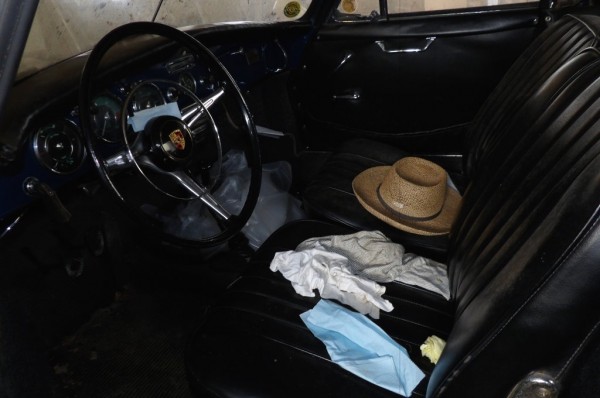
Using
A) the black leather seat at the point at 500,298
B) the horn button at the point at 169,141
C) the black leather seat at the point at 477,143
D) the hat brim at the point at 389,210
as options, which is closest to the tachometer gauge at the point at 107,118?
the horn button at the point at 169,141

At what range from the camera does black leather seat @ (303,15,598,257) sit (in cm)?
98

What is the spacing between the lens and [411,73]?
1845 mm

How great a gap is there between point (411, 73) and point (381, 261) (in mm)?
1042

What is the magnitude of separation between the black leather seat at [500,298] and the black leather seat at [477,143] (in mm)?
41

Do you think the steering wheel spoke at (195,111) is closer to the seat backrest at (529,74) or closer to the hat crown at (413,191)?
the hat crown at (413,191)

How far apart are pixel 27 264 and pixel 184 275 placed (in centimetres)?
56

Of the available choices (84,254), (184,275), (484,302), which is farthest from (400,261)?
(84,254)

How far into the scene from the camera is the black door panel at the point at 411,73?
5.56 ft

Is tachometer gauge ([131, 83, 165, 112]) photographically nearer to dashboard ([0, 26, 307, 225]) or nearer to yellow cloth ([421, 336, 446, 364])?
dashboard ([0, 26, 307, 225])

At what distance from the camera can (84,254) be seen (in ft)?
5.03

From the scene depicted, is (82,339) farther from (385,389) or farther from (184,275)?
(385,389)

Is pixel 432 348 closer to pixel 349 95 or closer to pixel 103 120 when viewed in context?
pixel 103 120

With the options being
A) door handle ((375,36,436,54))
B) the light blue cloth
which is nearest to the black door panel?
door handle ((375,36,436,54))

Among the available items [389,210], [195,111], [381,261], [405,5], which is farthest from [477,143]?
[405,5]
